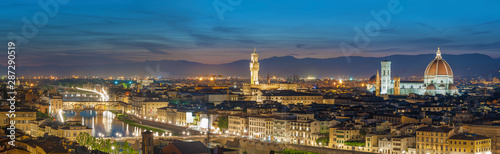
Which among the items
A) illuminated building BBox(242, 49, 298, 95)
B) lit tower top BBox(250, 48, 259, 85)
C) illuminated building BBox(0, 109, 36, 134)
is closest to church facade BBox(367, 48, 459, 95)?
illuminated building BBox(242, 49, 298, 95)

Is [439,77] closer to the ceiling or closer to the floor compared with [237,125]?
closer to the ceiling

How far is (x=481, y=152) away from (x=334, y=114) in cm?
1470

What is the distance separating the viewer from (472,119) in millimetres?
35844

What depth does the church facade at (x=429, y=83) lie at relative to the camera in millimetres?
68188

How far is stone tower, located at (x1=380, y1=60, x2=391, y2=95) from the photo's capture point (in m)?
71.8

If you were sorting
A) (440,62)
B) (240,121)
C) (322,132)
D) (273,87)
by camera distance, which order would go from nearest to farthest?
(322,132) → (240,121) → (440,62) → (273,87)

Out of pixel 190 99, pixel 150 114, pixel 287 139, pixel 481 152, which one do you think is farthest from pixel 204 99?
pixel 481 152

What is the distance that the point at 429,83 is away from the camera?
229ft

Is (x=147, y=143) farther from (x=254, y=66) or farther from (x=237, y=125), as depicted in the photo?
(x=254, y=66)

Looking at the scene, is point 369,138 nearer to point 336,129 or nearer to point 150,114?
point 336,129

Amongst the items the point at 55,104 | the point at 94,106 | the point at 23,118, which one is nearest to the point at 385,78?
the point at 94,106

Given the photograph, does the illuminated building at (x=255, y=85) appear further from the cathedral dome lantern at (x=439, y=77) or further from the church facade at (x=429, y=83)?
the cathedral dome lantern at (x=439, y=77)

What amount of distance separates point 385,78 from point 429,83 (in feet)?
16.6

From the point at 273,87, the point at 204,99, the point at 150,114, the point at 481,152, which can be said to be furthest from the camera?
the point at 273,87
